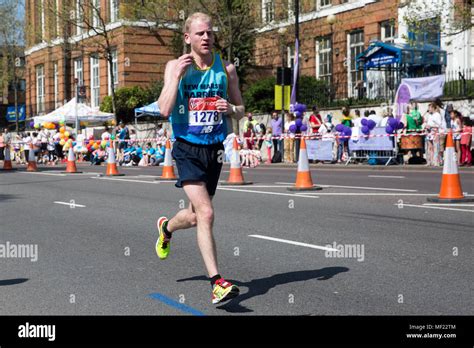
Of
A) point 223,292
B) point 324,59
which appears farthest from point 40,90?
point 223,292

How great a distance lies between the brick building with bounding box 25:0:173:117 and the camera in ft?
146

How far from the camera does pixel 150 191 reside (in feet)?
51.5

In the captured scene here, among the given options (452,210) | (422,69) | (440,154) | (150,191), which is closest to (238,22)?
(422,69)

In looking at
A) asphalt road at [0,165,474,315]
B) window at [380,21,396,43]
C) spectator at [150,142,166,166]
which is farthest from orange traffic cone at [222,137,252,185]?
window at [380,21,396,43]

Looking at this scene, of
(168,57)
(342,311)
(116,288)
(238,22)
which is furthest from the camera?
(168,57)

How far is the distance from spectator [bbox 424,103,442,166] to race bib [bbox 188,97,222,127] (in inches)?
668

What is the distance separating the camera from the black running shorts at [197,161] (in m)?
5.86

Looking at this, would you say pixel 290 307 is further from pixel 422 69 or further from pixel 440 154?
pixel 422 69

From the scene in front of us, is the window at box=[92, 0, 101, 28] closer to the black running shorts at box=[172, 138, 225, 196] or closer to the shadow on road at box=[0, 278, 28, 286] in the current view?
the shadow on road at box=[0, 278, 28, 286]

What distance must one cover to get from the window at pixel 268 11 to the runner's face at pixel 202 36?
30489 mm

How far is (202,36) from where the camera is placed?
19.0 feet

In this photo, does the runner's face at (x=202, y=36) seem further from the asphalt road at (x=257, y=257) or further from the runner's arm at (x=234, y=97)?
the asphalt road at (x=257, y=257)

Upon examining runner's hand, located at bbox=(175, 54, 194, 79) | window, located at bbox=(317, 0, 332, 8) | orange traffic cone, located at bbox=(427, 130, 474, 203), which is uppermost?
window, located at bbox=(317, 0, 332, 8)

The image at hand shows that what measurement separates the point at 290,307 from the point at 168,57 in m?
44.8
